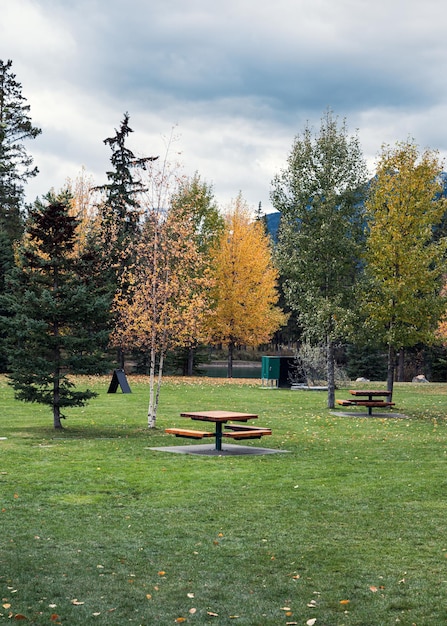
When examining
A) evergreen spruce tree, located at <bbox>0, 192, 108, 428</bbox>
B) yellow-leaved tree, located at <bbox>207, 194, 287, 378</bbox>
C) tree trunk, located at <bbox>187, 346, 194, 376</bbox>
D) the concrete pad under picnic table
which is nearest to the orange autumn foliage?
yellow-leaved tree, located at <bbox>207, 194, 287, 378</bbox>

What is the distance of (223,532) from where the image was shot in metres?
8.70

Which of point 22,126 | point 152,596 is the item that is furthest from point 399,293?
point 22,126

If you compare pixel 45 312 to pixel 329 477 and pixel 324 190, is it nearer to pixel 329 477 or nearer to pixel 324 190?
pixel 329 477

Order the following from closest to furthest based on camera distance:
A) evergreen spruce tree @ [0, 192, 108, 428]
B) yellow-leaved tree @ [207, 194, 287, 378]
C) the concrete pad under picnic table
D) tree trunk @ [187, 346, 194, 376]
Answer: the concrete pad under picnic table → evergreen spruce tree @ [0, 192, 108, 428] → yellow-leaved tree @ [207, 194, 287, 378] → tree trunk @ [187, 346, 194, 376]

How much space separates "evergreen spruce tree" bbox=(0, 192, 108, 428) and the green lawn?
1338 millimetres

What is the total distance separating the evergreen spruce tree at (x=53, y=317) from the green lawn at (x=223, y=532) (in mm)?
1338

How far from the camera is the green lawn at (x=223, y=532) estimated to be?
20.7 feet

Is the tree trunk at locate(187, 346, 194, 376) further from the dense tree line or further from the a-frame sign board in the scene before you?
the a-frame sign board

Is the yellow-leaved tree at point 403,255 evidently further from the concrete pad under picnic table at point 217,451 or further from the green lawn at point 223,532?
the concrete pad under picnic table at point 217,451

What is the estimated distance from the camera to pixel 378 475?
12344 mm

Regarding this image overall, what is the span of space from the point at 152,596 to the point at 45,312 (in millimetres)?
11652

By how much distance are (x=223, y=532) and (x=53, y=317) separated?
9.99 meters

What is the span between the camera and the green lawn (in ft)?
20.7

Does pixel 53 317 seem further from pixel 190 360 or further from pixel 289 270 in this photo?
pixel 190 360
